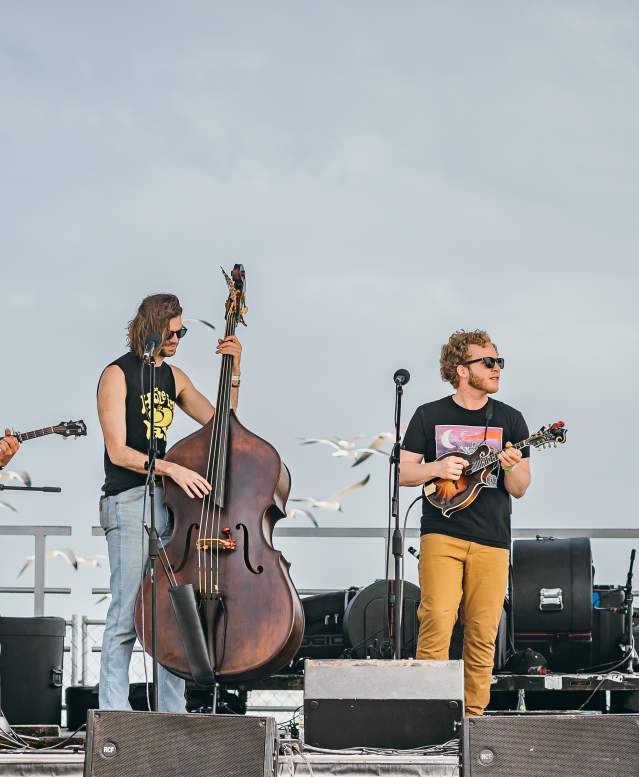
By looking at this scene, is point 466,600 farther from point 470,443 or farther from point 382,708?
point 382,708

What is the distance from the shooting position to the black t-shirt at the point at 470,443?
4527 millimetres

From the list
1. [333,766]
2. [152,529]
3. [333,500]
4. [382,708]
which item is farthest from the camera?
[333,500]

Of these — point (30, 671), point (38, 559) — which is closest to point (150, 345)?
point (30, 671)

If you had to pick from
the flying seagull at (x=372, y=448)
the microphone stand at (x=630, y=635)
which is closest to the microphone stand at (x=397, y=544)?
the microphone stand at (x=630, y=635)

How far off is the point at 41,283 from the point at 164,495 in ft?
17.6

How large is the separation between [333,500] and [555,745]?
555 cm

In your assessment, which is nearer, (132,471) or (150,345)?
(150,345)

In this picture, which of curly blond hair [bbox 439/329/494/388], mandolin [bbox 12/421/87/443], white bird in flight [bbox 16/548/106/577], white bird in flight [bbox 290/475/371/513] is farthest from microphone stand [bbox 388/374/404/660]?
white bird in flight [bbox 290/475/371/513]

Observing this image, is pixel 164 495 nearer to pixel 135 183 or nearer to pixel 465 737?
pixel 465 737

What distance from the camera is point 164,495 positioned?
4.43 metres

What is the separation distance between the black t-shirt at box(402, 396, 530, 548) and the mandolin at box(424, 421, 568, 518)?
0.08 ft

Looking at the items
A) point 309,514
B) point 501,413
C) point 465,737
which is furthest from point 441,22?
point 465,737

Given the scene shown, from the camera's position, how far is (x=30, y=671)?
17.5ft

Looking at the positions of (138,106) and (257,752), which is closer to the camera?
(257,752)
